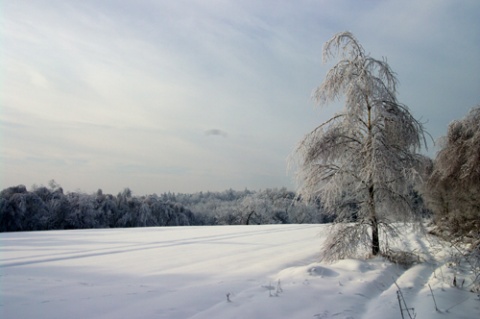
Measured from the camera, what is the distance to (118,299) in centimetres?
494

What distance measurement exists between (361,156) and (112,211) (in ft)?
170

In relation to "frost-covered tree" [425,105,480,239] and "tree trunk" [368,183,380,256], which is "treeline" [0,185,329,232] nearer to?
"frost-covered tree" [425,105,480,239]

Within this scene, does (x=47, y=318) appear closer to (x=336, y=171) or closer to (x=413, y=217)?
(x=336, y=171)

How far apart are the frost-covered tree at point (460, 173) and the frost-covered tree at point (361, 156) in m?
2.00

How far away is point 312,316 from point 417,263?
5948 millimetres

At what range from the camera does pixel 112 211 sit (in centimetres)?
5391

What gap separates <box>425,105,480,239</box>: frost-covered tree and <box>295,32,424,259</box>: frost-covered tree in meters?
2.00

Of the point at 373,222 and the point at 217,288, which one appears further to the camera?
the point at 373,222

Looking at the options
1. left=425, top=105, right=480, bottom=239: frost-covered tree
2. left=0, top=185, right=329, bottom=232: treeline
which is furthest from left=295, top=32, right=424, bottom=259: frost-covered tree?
left=0, top=185, right=329, bottom=232: treeline

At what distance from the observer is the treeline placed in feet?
132

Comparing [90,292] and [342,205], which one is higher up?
[342,205]

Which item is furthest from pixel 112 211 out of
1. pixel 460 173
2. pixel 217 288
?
pixel 217 288

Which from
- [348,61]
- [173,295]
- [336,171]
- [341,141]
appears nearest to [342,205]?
[336,171]

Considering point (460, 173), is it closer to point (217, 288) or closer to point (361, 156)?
point (361, 156)
